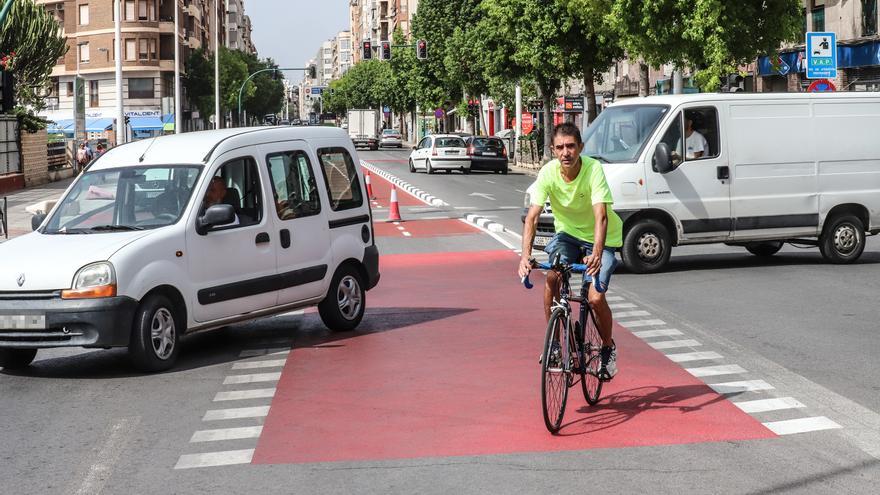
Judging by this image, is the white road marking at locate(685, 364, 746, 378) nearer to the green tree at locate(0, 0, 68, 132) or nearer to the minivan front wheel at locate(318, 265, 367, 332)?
the minivan front wheel at locate(318, 265, 367, 332)

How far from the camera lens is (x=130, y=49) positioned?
296 feet

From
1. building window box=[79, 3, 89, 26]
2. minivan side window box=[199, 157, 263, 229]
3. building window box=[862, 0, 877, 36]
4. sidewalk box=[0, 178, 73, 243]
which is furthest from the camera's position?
building window box=[79, 3, 89, 26]

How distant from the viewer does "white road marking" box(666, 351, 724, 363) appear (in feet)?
32.4

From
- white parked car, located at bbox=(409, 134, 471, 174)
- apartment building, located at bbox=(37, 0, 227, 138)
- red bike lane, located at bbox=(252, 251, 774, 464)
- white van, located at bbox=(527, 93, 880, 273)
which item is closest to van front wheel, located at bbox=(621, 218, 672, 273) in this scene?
white van, located at bbox=(527, 93, 880, 273)

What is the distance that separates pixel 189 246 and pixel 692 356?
4.00m

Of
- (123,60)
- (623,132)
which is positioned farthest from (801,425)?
(123,60)

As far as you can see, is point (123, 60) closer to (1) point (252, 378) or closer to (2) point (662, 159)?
(2) point (662, 159)

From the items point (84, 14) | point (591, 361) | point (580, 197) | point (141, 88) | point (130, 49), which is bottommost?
point (591, 361)

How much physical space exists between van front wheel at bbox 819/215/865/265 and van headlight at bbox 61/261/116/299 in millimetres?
10943

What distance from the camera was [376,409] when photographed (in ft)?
26.9

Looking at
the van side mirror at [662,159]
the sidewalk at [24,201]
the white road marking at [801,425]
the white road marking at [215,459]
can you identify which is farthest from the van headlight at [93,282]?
the sidewalk at [24,201]

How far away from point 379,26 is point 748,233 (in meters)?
169

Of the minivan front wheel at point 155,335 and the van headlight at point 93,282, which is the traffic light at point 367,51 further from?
the van headlight at point 93,282

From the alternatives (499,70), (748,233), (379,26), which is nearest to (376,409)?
(748,233)
